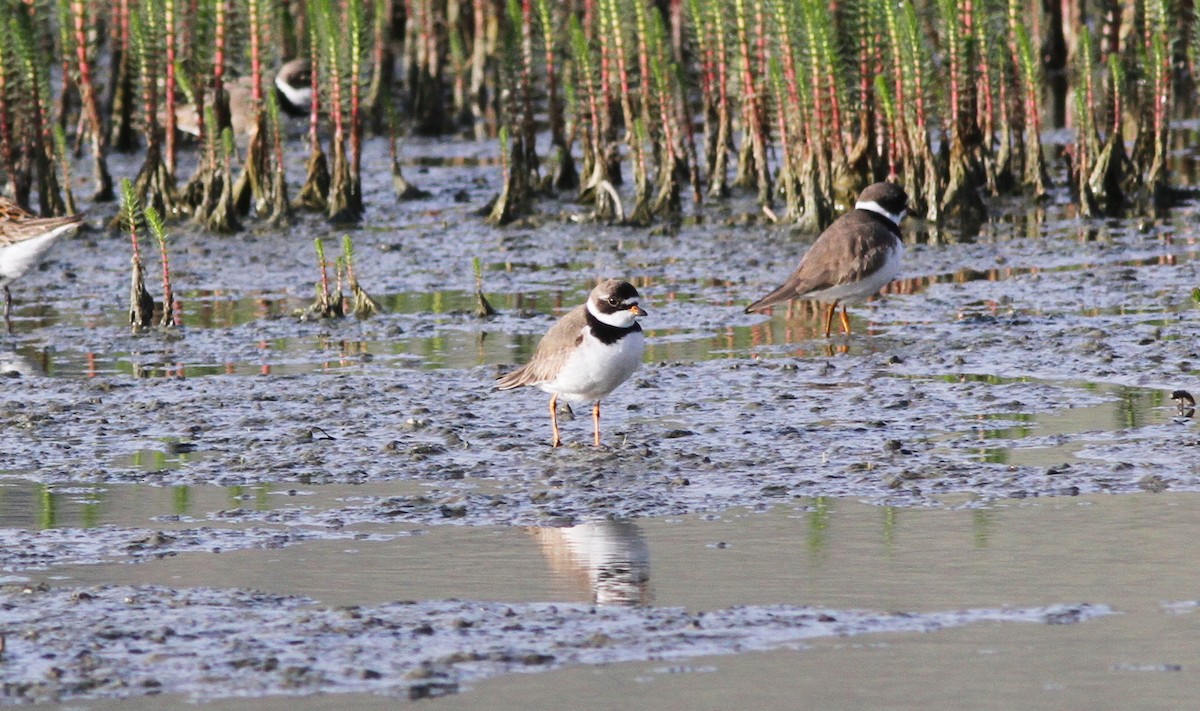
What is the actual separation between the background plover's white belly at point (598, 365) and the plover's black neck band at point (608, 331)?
0.06ft

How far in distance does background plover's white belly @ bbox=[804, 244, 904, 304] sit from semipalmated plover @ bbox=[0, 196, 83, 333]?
529cm

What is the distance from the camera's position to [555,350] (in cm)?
884

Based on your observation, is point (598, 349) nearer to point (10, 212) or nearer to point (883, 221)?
point (883, 221)

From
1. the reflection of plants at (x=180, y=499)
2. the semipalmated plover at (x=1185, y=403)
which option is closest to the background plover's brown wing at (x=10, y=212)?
the reflection of plants at (x=180, y=499)

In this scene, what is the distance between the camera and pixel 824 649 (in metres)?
5.58

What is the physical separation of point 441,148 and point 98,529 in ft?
51.4

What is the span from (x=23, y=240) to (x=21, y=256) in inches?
4.4

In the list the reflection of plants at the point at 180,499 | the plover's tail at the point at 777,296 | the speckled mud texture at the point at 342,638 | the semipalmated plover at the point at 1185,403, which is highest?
the plover's tail at the point at 777,296

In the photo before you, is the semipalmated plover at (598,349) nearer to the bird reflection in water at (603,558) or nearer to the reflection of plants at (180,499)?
the bird reflection in water at (603,558)

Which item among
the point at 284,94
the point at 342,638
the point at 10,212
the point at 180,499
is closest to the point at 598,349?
the point at 180,499

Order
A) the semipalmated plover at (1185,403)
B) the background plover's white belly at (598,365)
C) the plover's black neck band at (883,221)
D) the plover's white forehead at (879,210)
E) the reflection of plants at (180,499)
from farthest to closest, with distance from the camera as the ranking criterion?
the plover's white forehead at (879,210)
the plover's black neck band at (883,221)
the semipalmated plover at (1185,403)
the background plover's white belly at (598,365)
the reflection of plants at (180,499)

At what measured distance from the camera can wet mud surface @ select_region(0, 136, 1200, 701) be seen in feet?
19.4

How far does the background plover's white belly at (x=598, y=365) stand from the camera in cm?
856

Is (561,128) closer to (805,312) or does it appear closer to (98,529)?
(805,312)
